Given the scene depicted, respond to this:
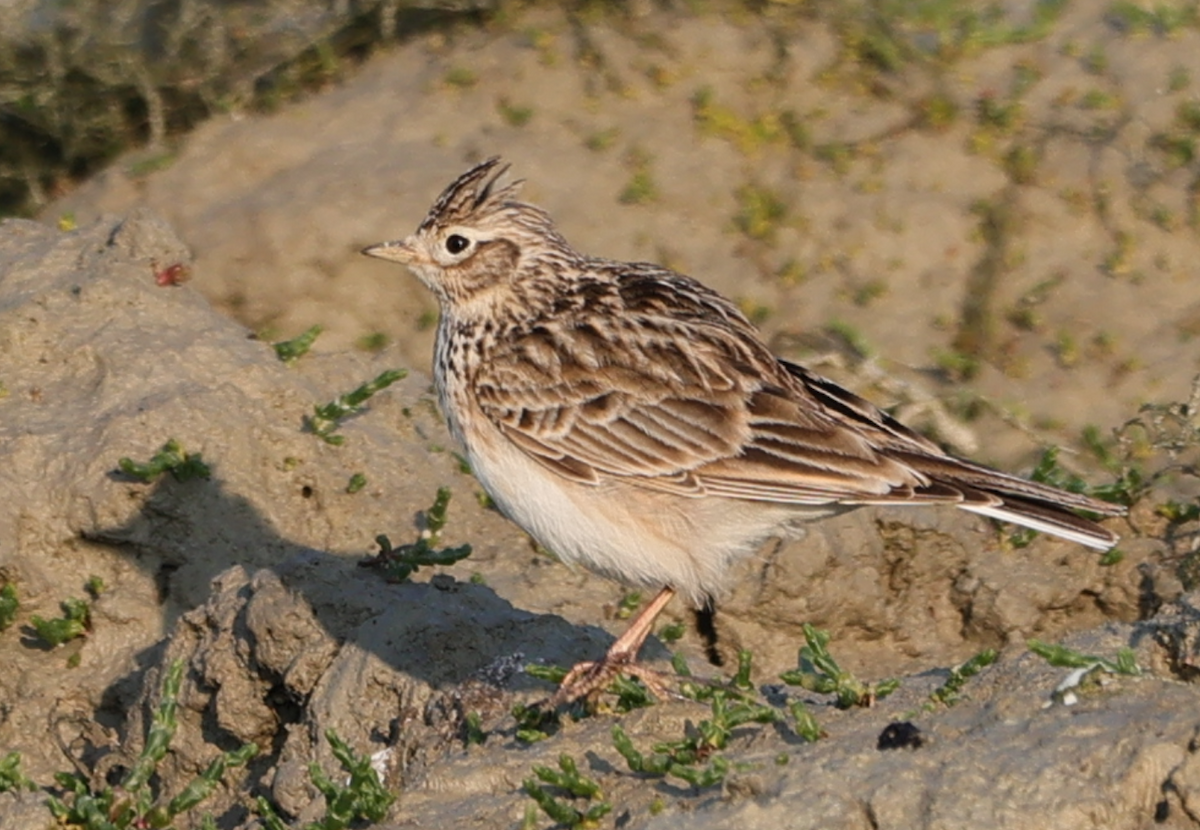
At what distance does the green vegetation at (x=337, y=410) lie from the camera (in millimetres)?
7469

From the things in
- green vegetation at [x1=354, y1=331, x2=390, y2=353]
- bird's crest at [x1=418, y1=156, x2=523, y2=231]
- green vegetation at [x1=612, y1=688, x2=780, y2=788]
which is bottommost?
green vegetation at [x1=354, y1=331, x2=390, y2=353]

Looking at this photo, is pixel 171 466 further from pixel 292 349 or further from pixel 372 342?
pixel 372 342

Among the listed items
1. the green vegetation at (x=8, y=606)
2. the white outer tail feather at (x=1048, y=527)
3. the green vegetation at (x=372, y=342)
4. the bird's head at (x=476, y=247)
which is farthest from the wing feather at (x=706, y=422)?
the green vegetation at (x=372, y=342)

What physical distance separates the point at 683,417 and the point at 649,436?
0.39 feet

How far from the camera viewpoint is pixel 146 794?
5516 mm

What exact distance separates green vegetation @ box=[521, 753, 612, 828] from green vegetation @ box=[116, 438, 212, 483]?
2.52m

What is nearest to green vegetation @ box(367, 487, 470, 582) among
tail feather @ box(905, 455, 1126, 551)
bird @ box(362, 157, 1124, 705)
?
bird @ box(362, 157, 1124, 705)

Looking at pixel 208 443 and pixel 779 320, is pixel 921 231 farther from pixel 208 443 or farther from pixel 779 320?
pixel 208 443

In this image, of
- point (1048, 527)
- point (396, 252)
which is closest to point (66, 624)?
point (396, 252)

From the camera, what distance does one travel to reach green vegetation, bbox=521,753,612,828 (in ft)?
15.3

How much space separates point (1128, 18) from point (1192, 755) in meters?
7.50

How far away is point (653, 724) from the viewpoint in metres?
5.32

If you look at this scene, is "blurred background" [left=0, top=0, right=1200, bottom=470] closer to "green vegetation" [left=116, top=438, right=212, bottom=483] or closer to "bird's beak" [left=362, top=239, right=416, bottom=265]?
"green vegetation" [left=116, top=438, right=212, bottom=483]

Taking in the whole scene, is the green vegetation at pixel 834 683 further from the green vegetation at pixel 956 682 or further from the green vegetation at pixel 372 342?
the green vegetation at pixel 372 342
